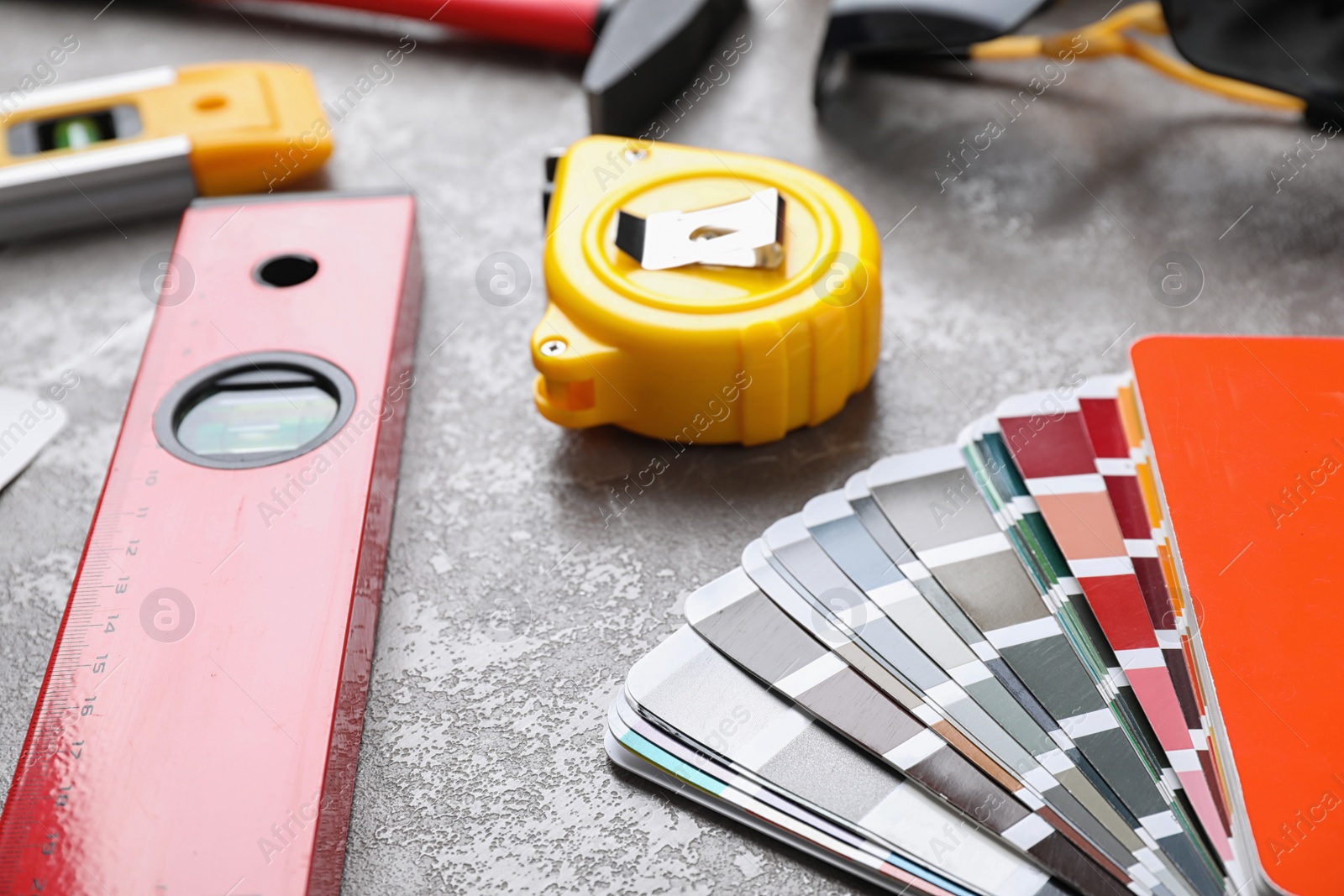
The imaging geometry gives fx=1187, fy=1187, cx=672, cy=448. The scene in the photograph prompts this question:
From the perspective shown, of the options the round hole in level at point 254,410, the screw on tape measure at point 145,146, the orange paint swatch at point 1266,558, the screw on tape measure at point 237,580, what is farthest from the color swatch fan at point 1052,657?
the screw on tape measure at point 145,146

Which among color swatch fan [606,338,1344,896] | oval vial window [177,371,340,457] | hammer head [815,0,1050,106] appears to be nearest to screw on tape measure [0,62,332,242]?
oval vial window [177,371,340,457]

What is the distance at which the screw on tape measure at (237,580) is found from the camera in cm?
56

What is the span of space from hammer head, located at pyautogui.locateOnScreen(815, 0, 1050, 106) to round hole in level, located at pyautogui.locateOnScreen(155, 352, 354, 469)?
1.71ft

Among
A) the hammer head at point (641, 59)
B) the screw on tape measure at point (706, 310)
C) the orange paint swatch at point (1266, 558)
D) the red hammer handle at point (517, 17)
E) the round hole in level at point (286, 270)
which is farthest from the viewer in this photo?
the red hammer handle at point (517, 17)

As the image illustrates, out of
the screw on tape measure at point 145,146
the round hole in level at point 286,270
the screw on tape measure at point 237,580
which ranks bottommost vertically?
the screw on tape measure at point 237,580

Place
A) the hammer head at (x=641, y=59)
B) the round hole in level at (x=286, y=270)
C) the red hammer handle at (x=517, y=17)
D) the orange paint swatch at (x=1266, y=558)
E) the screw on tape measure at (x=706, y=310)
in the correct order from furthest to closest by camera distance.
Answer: the red hammer handle at (x=517, y=17) < the hammer head at (x=641, y=59) < the round hole in level at (x=286, y=270) < the screw on tape measure at (x=706, y=310) < the orange paint swatch at (x=1266, y=558)

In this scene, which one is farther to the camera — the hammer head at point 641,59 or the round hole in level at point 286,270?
the hammer head at point 641,59

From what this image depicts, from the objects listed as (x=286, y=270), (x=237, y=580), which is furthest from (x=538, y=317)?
(x=237, y=580)

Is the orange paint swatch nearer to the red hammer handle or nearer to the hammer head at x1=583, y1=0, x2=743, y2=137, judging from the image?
the hammer head at x1=583, y1=0, x2=743, y2=137

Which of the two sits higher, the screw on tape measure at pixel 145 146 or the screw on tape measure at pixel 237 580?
the screw on tape measure at pixel 145 146

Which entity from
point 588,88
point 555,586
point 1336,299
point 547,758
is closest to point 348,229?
point 588,88

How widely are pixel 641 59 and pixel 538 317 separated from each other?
253mm

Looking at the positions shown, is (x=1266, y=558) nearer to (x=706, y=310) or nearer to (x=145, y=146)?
(x=706, y=310)

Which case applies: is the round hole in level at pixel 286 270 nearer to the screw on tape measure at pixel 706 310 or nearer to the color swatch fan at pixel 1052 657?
the screw on tape measure at pixel 706 310
